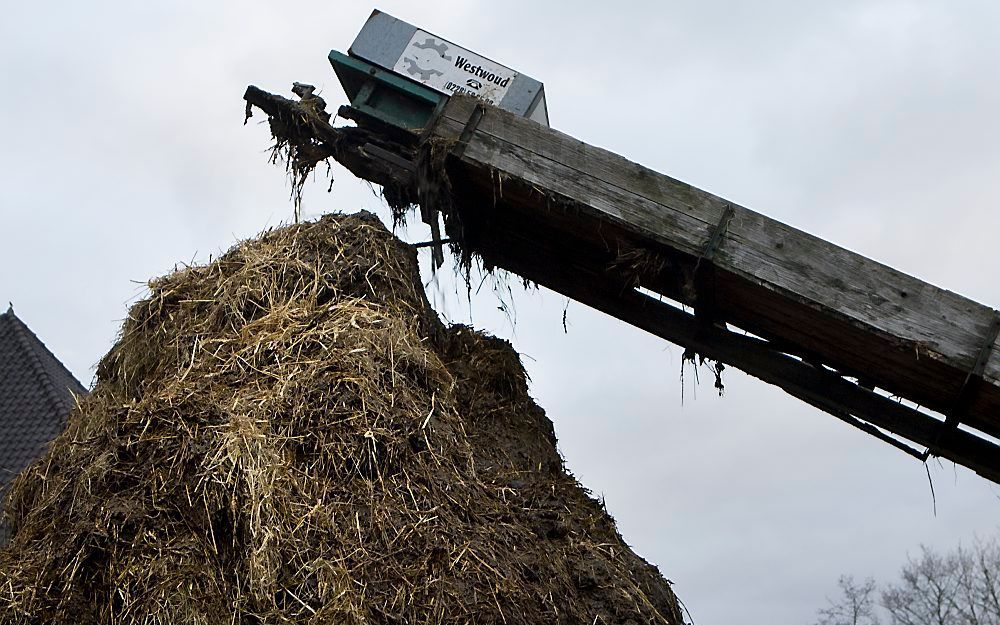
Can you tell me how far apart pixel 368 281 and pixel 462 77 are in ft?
3.60

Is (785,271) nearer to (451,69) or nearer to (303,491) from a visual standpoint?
(451,69)

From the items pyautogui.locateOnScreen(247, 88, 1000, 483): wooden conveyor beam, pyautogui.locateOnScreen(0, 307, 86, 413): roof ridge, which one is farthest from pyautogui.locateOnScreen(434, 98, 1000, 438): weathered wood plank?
pyautogui.locateOnScreen(0, 307, 86, 413): roof ridge

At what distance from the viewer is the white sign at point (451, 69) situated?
4719mm

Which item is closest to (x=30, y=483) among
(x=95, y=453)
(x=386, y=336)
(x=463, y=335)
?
(x=95, y=453)

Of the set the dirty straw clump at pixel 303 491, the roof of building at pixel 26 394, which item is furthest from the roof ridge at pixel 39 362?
the dirty straw clump at pixel 303 491

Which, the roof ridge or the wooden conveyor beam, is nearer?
the wooden conveyor beam

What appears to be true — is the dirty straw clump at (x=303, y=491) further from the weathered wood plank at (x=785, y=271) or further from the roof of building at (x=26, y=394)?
the roof of building at (x=26, y=394)

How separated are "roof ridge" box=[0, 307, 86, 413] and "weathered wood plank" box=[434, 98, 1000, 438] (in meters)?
7.19

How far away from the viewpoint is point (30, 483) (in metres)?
4.11

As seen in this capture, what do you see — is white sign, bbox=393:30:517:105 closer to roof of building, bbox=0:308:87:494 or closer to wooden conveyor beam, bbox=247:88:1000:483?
wooden conveyor beam, bbox=247:88:1000:483

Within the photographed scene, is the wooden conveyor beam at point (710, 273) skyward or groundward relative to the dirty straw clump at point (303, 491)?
skyward

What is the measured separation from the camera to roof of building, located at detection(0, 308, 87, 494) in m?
10.2

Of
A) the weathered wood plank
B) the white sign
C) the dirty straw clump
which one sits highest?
the white sign

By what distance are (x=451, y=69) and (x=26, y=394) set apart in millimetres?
8322
